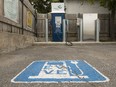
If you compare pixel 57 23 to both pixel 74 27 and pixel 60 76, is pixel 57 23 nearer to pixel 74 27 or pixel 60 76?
pixel 74 27

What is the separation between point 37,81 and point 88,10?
2003 centimetres

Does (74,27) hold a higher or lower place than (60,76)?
higher

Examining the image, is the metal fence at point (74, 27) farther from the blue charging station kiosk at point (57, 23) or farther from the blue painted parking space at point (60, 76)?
the blue painted parking space at point (60, 76)

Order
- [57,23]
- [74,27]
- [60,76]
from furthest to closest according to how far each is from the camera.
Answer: [74,27]
[57,23]
[60,76]

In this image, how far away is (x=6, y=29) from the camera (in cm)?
1085

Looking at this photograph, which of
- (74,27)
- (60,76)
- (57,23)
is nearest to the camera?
(60,76)

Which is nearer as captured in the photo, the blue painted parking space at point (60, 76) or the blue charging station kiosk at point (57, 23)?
the blue painted parking space at point (60, 76)

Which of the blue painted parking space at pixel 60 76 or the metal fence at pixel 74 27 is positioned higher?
the metal fence at pixel 74 27

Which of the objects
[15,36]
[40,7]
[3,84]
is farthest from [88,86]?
[40,7]

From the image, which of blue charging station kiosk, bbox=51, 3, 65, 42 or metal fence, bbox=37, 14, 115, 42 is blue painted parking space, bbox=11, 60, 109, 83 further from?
metal fence, bbox=37, 14, 115, 42

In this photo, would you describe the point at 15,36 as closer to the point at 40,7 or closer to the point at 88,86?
the point at 88,86

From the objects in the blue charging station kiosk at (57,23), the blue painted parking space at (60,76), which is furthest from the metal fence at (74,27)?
the blue painted parking space at (60,76)

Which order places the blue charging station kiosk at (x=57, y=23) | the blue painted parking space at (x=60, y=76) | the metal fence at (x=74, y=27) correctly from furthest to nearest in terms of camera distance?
1. the metal fence at (x=74, y=27)
2. the blue charging station kiosk at (x=57, y=23)
3. the blue painted parking space at (x=60, y=76)

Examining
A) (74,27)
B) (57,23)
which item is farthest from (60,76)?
(74,27)
